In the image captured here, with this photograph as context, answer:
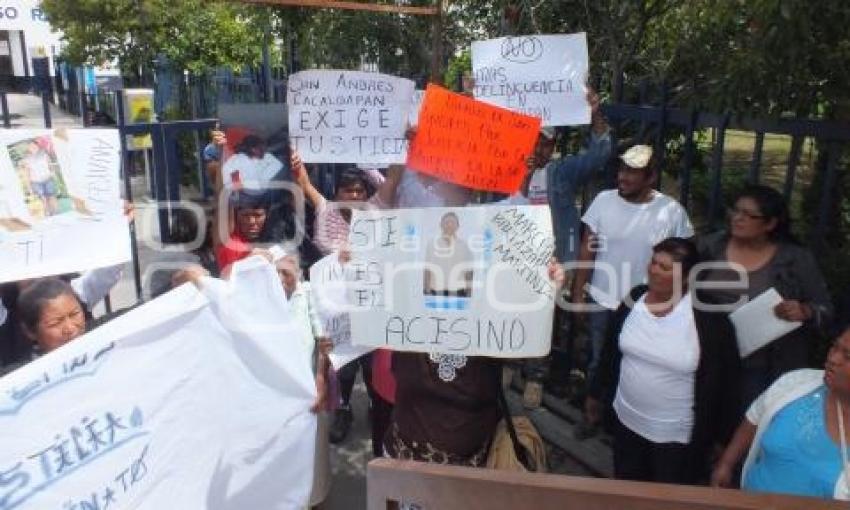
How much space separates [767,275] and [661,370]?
576 millimetres

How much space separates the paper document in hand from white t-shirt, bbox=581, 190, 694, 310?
603mm

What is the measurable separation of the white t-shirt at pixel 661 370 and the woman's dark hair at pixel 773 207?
480 mm

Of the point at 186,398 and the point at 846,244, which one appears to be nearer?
the point at 186,398

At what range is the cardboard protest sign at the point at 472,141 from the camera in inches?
129

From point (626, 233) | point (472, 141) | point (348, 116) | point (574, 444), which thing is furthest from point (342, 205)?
point (574, 444)

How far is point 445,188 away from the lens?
361 cm

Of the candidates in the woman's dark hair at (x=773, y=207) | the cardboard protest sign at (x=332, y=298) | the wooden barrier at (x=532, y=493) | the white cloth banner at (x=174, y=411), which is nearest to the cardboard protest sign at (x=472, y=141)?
the cardboard protest sign at (x=332, y=298)

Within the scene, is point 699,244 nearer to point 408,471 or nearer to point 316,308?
point 316,308

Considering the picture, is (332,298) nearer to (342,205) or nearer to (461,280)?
(461,280)

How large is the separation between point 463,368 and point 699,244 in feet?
4.05

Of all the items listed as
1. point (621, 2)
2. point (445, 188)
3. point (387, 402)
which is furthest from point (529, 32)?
point (387, 402)

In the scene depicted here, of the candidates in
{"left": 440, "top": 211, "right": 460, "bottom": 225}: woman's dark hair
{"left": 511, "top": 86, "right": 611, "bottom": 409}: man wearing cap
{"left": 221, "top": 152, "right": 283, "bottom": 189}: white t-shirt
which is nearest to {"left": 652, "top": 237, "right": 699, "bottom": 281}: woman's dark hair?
{"left": 440, "top": 211, "right": 460, "bottom": 225}: woman's dark hair

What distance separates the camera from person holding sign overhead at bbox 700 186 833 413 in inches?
112

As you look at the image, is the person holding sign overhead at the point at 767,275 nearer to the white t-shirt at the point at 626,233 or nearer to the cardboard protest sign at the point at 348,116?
the white t-shirt at the point at 626,233
